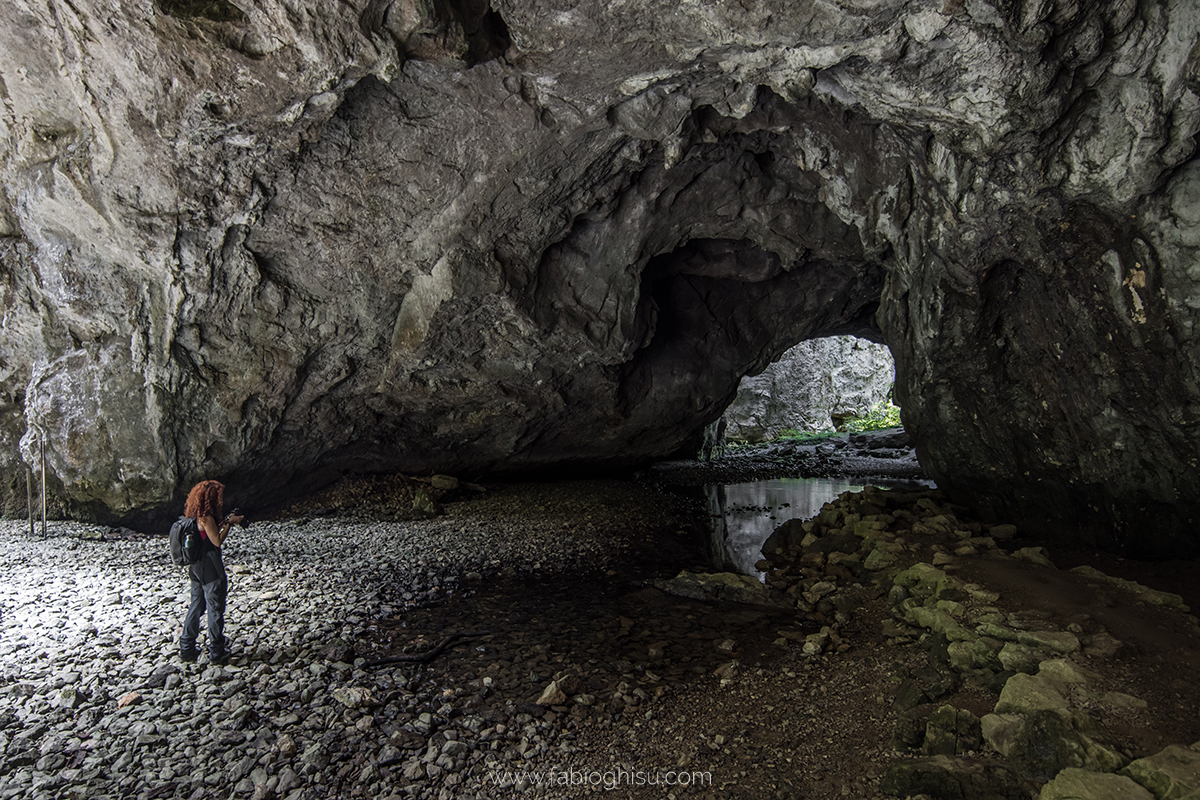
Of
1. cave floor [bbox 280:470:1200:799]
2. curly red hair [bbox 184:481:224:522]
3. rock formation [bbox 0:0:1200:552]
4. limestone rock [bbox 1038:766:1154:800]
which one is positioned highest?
rock formation [bbox 0:0:1200:552]

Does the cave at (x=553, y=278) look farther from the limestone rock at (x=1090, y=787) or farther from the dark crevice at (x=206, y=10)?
the limestone rock at (x=1090, y=787)

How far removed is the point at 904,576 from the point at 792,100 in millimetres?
5152

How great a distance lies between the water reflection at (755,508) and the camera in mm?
9734

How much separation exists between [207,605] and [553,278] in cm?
657

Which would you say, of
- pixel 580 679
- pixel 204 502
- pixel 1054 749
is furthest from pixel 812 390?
pixel 204 502

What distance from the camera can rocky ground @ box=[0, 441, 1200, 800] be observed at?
384 centimetres

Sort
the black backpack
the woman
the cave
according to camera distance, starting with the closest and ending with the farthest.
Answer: the cave
the black backpack
the woman

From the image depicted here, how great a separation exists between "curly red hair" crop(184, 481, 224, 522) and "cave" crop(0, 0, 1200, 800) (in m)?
1.24

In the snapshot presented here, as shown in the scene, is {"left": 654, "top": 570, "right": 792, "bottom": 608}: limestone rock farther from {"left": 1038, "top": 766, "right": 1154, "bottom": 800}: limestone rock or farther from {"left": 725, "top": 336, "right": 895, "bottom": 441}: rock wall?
{"left": 725, "top": 336, "right": 895, "bottom": 441}: rock wall

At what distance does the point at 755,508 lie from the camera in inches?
531

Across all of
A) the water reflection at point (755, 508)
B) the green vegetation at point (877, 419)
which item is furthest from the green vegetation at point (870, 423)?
the water reflection at point (755, 508)

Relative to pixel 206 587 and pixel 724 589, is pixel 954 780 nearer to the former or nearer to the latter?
pixel 724 589

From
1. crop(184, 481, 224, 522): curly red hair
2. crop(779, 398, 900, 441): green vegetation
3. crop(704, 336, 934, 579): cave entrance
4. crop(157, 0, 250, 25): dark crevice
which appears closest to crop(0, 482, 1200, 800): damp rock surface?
crop(184, 481, 224, 522): curly red hair

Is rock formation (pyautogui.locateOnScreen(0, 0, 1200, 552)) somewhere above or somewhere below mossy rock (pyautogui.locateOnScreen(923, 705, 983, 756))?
above
